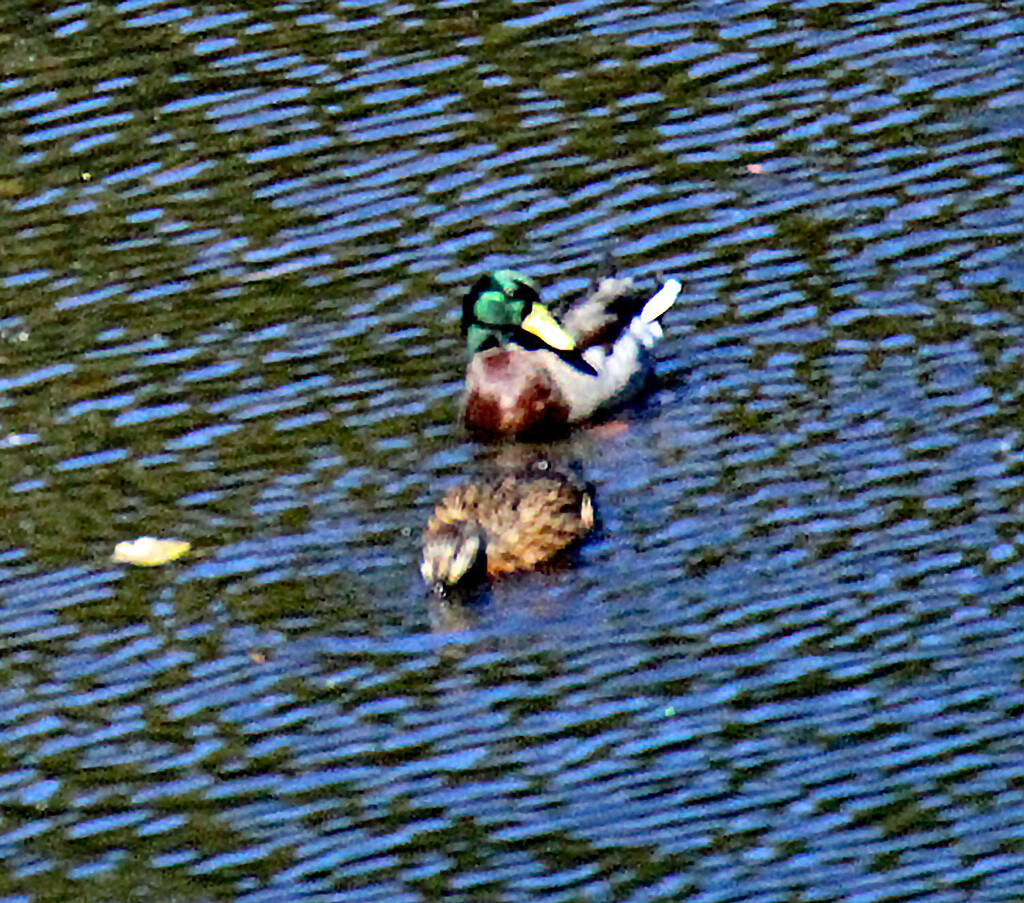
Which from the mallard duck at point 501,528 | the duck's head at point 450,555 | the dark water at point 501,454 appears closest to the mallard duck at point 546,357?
the dark water at point 501,454

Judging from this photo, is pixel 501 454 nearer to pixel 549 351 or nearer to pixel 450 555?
pixel 549 351

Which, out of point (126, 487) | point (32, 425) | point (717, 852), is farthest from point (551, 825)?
point (32, 425)

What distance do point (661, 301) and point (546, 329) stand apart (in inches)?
24.3

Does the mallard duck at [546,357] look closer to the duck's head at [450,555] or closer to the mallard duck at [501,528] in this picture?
the mallard duck at [501,528]

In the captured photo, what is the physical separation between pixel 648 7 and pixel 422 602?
22.2 ft

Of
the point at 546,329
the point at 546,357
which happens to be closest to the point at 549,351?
the point at 546,357

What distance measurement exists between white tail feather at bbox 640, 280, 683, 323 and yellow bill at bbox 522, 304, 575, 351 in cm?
48

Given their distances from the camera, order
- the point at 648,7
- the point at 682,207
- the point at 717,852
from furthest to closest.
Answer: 1. the point at 648,7
2. the point at 682,207
3. the point at 717,852

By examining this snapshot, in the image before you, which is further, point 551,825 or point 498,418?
point 498,418

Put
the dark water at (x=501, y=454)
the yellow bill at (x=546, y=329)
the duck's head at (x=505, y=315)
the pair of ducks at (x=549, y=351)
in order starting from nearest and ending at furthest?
the dark water at (x=501, y=454) → the pair of ducks at (x=549, y=351) → the duck's head at (x=505, y=315) → the yellow bill at (x=546, y=329)

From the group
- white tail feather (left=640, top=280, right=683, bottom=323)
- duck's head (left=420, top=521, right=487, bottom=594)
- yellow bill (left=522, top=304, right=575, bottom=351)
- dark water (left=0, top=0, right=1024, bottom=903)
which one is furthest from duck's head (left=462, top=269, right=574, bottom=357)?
duck's head (left=420, top=521, right=487, bottom=594)

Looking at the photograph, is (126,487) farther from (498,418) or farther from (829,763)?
(829,763)

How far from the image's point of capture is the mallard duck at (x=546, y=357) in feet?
46.5

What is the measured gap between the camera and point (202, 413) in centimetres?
1399
